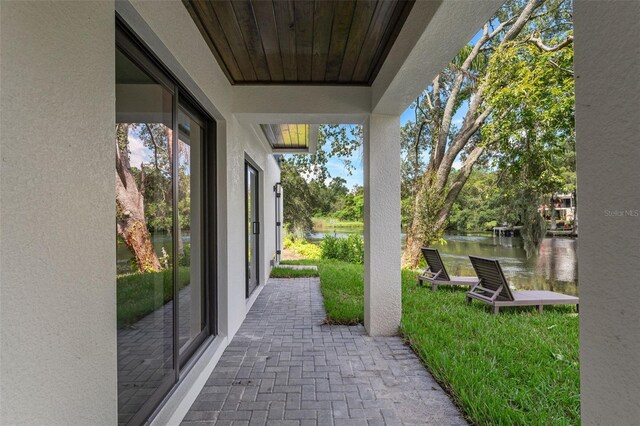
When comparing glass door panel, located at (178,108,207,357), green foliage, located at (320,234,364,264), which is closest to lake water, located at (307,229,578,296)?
green foliage, located at (320,234,364,264)

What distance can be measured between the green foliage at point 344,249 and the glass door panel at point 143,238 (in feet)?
26.7

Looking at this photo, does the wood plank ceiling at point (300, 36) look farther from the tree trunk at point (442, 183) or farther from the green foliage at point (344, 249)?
the green foliage at point (344, 249)

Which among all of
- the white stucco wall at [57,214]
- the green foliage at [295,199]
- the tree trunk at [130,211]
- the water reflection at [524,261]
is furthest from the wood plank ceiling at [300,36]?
the green foliage at [295,199]

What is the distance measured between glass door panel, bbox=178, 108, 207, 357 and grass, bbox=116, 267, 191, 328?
0.22 m

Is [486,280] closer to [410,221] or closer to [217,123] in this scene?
[217,123]

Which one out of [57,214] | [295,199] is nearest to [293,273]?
[57,214]

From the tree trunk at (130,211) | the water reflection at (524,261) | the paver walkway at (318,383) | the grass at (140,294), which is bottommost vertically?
the water reflection at (524,261)

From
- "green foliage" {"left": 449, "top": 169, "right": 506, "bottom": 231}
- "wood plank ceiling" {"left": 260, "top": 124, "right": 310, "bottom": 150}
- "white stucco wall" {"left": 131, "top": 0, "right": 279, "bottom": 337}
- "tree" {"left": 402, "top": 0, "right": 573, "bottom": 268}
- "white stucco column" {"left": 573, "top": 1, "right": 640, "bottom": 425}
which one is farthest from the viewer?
"green foliage" {"left": 449, "top": 169, "right": 506, "bottom": 231}

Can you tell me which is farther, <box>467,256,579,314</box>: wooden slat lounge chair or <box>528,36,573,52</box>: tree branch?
<box>528,36,573,52</box>: tree branch

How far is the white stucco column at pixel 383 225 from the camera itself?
3732 mm

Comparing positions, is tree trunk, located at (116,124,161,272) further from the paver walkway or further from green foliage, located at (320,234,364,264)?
green foliage, located at (320,234,364,264)

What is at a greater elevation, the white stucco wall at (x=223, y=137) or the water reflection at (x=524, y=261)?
the white stucco wall at (x=223, y=137)

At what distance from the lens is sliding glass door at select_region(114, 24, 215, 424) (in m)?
1.75

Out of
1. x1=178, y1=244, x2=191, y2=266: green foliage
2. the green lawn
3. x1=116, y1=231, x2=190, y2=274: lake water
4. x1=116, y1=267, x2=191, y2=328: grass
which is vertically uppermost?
x1=116, y1=231, x2=190, y2=274: lake water
